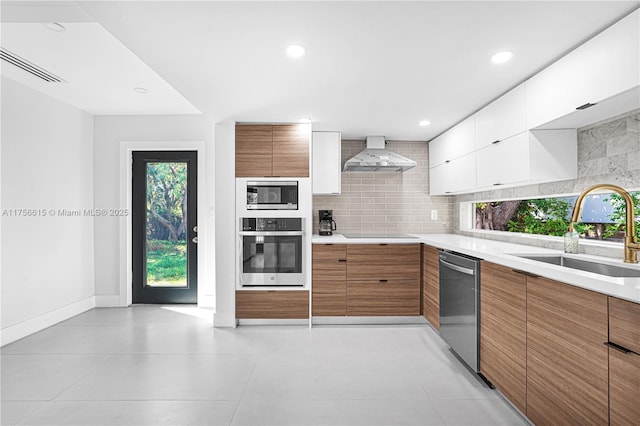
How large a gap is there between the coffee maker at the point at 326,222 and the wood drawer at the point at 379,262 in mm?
591

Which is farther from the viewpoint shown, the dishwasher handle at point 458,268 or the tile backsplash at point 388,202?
the tile backsplash at point 388,202

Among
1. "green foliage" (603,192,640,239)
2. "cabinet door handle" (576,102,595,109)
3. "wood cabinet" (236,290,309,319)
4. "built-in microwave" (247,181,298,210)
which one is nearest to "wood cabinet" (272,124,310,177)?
"built-in microwave" (247,181,298,210)

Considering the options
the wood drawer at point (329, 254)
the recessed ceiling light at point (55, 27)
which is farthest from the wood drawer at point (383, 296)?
the recessed ceiling light at point (55, 27)

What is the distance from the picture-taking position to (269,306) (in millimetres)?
3770

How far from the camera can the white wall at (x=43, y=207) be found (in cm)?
332

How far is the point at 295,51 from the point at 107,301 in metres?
4.13

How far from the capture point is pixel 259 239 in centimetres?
380

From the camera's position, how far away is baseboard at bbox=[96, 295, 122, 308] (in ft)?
14.7

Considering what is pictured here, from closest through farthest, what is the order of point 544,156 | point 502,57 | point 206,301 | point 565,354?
1. point 565,354
2. point 502,57
3. point 544,156
4. point 206,301

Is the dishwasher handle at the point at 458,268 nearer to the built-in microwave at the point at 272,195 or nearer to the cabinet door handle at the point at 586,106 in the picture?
the cabinet door handle at the point at 586,106

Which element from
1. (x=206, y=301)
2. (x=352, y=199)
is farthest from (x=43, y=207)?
(x=352, y=199)

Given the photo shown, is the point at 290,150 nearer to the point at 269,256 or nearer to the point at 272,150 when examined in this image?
the point at 272,150

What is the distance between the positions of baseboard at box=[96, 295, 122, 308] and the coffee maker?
A: 281cm

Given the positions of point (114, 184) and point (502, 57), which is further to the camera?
point (114, 184)
